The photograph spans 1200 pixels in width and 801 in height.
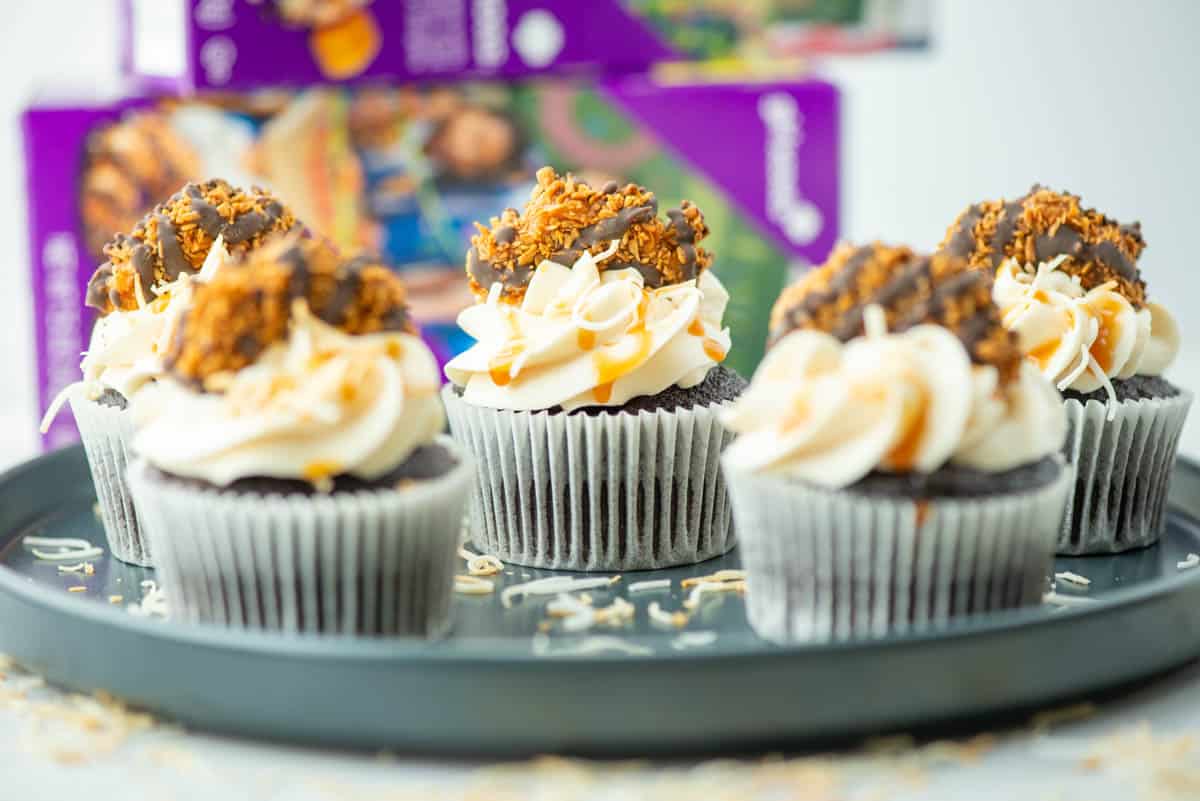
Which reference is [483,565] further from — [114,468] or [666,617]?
[114,468]

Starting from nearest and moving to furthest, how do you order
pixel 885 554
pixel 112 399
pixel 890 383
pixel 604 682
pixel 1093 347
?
pixel 604 682 < pixel 890 383 < pixel 885 554 < pixel 1093 347 < pixel 112 399

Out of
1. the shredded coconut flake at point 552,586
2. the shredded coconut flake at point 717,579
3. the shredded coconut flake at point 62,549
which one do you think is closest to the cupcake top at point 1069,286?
the shredded coconut flake at point 717,579

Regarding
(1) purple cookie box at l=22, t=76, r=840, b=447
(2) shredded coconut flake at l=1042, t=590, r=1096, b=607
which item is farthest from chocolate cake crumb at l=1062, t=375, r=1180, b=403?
(1) purple cookie box at l=22, t=76, r=840, b=447

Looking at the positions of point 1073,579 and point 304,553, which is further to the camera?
point 1073,579

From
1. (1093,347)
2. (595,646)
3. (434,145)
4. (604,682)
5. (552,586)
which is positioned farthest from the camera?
(434,145)

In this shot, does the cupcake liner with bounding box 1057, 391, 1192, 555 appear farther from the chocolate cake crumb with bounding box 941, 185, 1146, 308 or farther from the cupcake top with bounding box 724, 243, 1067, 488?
the cupcake top with bounding box 724, 243, 1067, 488

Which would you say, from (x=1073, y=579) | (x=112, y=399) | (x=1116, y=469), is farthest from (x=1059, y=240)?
(x=112, y=399)

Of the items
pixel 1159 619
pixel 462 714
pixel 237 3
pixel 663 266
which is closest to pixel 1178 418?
pixel 1159 619
